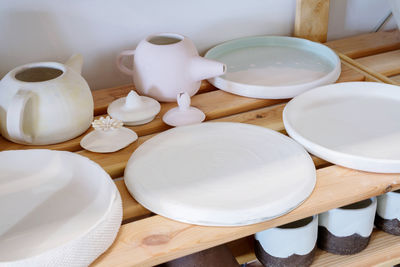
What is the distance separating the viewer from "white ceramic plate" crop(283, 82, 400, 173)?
0.63m

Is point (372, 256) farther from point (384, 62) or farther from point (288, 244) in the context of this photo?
point (384, 62)

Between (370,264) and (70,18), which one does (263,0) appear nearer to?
(70,18)

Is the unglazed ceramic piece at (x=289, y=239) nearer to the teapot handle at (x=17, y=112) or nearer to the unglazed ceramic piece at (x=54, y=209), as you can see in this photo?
the unglazed ceramic piece at (x=54, y=209)

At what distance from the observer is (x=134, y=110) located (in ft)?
2.50

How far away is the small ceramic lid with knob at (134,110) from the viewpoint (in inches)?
29.6

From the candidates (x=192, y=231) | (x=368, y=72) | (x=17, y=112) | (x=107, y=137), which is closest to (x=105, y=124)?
(x=107, y=137)

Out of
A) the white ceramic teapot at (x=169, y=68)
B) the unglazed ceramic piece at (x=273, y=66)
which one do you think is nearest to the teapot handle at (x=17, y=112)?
the white ceramic teapot at (x=169, y=68)

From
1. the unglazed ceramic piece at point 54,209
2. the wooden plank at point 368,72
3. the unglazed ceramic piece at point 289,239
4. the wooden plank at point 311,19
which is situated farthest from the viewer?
the wooden plank at point 311,19

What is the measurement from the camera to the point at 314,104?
77cm

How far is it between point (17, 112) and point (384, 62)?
70 cm

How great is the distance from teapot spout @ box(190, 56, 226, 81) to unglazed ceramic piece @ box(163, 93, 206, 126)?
54 mm

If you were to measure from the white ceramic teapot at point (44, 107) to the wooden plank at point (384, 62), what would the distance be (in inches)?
21.8

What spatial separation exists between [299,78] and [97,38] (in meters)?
0.39

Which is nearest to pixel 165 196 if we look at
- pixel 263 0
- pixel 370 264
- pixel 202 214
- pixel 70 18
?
pixel 202 214
